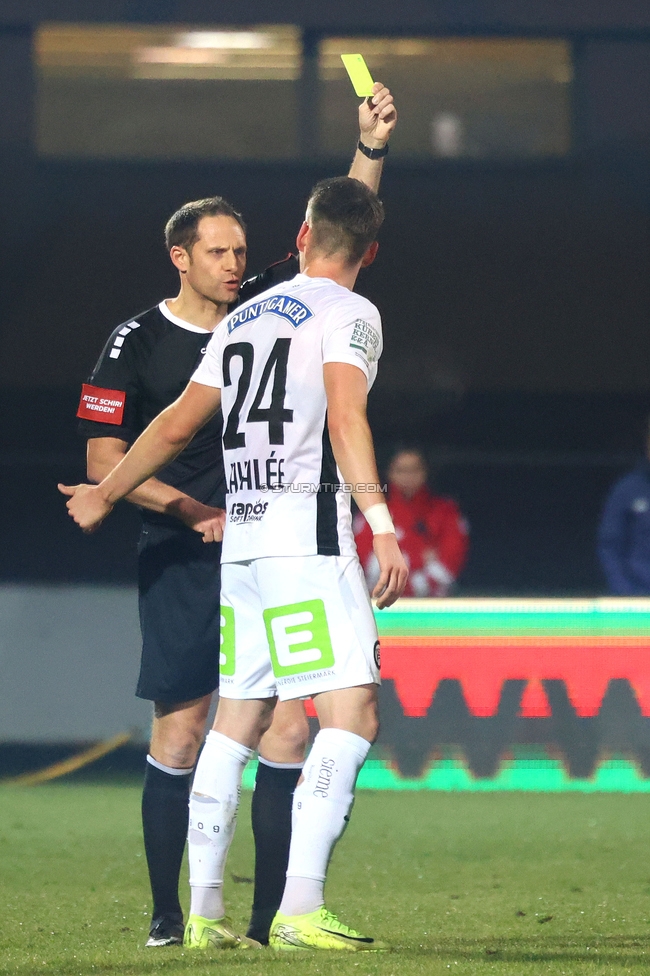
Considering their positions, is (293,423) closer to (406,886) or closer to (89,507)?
(89,507)

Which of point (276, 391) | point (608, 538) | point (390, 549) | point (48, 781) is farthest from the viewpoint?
point (608, 538)

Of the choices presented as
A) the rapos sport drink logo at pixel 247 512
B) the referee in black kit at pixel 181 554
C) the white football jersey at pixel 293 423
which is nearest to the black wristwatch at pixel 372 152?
→ the referee in black kit at pixel 181 554


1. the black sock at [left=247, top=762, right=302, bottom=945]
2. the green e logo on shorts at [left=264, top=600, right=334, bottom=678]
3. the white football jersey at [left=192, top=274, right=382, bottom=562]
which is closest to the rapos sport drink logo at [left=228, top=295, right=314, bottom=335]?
the white football jersey at [left=192, top=274, right=382, bottom=562]

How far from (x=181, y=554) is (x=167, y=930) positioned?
923 mm

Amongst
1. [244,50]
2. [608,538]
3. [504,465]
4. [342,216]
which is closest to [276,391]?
[342,216]

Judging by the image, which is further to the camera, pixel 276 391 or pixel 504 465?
pixel 504 465

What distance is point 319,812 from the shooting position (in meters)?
3.16

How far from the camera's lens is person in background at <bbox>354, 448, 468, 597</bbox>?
299 inches

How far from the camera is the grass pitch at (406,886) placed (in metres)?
3.14

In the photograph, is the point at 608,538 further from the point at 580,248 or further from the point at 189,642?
the point at 580,248

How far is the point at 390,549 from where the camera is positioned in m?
3.07

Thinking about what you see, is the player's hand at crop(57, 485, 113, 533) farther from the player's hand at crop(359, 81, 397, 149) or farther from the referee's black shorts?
the player's hand at crop(359, 81, 397, 149)

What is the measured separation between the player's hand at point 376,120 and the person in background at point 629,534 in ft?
11.8

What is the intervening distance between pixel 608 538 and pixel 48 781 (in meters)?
2.92
